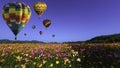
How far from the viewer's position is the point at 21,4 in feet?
135

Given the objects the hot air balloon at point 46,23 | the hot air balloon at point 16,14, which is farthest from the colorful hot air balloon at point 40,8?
the hot air balloon at point 16,14

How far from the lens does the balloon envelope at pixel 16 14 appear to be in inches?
1586

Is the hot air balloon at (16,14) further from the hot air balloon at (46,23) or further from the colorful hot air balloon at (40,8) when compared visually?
the hot air balloon at (46,23)

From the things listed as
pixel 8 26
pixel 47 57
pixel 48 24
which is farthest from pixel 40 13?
pixel 47 57

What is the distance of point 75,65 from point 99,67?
1.16 meters

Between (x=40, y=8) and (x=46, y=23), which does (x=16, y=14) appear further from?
(x=46, y=23)

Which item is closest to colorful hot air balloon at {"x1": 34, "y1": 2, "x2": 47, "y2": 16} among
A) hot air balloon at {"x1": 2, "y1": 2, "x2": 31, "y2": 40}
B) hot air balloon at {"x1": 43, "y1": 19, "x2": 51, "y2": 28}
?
hot air balloon at {"x1": 43, "y1": 19, "x2": 51, "y2": 28}

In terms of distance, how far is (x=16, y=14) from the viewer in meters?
40.1

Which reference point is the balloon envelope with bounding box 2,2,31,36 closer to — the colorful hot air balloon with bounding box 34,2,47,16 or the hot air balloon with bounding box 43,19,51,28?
the colorful hot air balloon with bounding box 34,2,47,16

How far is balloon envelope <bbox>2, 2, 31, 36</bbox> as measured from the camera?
40281 mm

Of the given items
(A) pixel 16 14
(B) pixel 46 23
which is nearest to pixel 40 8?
(B) pixel 46 23

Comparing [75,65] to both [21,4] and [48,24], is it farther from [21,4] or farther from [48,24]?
[48,24]

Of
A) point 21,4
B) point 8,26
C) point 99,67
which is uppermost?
point 21,4

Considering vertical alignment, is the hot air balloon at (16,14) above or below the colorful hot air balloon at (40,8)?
below
